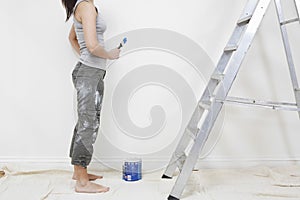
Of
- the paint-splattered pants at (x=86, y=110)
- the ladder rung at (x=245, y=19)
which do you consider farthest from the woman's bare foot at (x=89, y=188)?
the ladder rung at (x=245, y=19)

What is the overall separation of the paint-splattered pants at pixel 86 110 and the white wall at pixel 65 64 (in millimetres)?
393

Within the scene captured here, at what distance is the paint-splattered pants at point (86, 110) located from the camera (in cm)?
219

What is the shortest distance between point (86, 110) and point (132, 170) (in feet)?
1.63

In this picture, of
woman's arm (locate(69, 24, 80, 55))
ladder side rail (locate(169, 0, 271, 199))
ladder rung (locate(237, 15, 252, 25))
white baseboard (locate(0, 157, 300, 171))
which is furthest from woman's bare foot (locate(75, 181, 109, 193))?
ladder rung (locate(237, 15, 252, 25))

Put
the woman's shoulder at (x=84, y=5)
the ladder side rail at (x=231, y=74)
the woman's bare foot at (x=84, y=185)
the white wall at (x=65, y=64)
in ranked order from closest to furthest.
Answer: the ladder side rail at (x=231, y=74)
the woman's shoulder at (x=84, y=5)
the woman's bare foot at (x=84, y=185)
the white wall at (x=65, y=64)

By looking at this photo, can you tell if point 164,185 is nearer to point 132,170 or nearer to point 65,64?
point 132,170

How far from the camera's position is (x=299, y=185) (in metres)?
2.30

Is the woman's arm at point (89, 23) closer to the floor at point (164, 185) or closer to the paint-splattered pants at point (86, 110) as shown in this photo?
the paint-splattered pants at point (86, 110)

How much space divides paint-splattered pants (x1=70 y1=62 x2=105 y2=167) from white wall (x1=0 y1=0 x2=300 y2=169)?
39 centimetres

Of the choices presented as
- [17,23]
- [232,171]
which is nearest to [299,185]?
[232,171]

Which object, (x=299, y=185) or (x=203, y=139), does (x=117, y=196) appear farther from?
(x=299, y=185)

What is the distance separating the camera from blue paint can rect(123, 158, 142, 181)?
7.86ft

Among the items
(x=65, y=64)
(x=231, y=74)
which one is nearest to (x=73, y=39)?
(x=65, y=64)

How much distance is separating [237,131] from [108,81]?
96 centimetres
